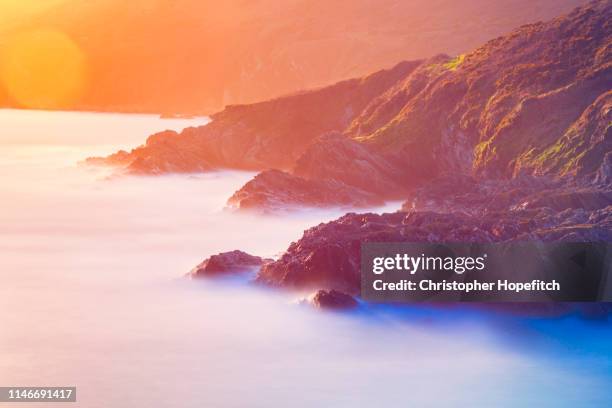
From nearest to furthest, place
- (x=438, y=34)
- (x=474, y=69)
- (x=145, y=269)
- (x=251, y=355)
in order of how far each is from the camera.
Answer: (x=251, y=355), (x=145, y=269), (x=474, y=69), (x=438, y=34)

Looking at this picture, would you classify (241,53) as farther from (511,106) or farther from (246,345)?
(246,345)

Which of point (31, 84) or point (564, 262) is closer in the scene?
point (564, 262)

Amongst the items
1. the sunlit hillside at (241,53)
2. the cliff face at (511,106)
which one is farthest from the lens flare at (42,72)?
the cliff face at (511,106)

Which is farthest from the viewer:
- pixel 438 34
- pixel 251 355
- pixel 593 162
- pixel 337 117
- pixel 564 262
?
pixel 438 34

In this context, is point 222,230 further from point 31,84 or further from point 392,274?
point 31,84

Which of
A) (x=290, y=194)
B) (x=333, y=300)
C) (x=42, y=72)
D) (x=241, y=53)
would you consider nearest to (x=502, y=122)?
(x=290, y=194)

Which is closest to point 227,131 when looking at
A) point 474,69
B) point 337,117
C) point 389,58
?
point 337,117

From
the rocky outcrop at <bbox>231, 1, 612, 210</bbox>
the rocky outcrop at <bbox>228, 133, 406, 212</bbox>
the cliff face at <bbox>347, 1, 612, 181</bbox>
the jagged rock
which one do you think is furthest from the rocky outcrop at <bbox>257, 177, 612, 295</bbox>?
the rocky outcrop at <bbox>228, 133, 406, 212</bbox>

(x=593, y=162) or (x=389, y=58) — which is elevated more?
(x=389, y=58)
